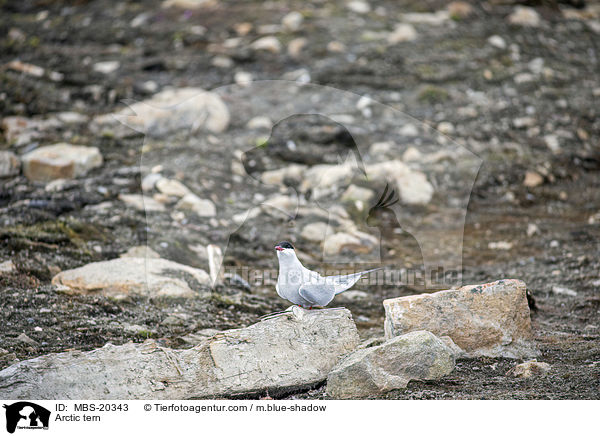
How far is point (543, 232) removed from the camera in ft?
11.6

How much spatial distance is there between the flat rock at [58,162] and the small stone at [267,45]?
77.7 inches

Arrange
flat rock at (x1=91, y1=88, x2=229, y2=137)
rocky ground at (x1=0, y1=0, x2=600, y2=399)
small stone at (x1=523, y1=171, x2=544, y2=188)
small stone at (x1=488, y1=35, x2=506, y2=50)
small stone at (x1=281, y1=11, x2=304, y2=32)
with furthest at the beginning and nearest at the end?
small stone at (x1=281, y1=11, x2=304, y2=32) < small stone at (x1=488, y1=35, x2=506, y2=50) < flat rock at (x1=91, y1=88, x2=229, y2=137) < small stone at (x1=523, y1=171, x2=544, y2=188) < rocky ground at (x1=0, y1=0, x2=600, y2=399)

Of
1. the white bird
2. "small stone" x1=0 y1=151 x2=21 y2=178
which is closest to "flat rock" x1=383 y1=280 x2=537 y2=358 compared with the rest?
the white bird

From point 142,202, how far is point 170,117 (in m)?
0.99

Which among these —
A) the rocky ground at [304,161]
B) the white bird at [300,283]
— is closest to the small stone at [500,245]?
the rocky ground at [304,161]

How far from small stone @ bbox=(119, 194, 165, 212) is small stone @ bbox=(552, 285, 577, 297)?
234 cm

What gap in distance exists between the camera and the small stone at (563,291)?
2835mm

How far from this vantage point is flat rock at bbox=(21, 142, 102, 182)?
3.65 meters

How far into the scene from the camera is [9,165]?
367cm

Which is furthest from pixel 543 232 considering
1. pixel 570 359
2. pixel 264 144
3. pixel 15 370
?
pixel 15 370

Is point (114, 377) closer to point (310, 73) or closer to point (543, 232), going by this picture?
point (543, 232)

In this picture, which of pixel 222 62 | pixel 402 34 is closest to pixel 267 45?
pixel 222 62

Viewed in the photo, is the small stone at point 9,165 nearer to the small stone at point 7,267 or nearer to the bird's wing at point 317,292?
the small stone at point 7,267

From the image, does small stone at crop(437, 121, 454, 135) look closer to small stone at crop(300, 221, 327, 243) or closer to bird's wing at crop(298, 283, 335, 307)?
small stone at crop(300, 221, 327, 243)
